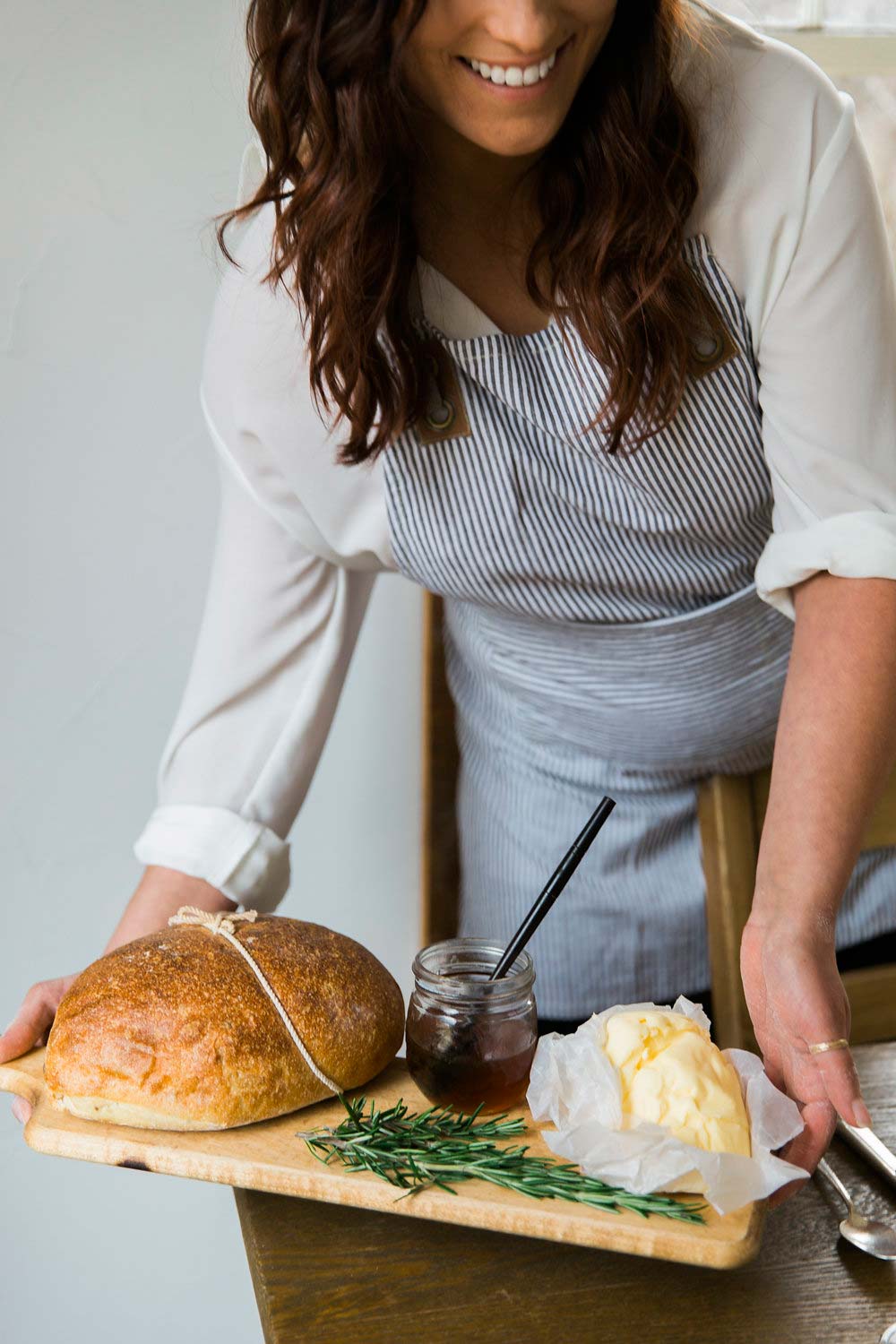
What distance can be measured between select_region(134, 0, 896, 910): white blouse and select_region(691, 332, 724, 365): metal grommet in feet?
0.10

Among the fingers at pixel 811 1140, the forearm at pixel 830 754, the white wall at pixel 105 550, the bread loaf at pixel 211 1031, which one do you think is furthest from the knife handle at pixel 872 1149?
the white wall at pixel 105 550

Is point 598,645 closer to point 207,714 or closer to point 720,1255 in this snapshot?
point 207,714

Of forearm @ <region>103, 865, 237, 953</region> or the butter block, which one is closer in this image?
the butter block

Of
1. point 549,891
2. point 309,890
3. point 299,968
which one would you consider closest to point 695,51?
point 549,891

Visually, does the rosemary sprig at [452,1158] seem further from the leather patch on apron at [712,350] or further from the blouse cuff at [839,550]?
the leather patch on apron at [712,350]

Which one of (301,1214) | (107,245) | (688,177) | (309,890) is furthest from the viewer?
(309,890)

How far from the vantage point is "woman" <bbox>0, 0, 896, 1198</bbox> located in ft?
3.09

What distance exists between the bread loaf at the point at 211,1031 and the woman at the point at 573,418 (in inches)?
6.1

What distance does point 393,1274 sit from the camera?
80cm

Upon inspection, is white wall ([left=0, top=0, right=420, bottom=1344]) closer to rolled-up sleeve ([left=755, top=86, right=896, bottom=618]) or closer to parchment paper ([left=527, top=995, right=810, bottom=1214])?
rolled-up sleeve ([left=755, top=86, right=896, bottom=618])

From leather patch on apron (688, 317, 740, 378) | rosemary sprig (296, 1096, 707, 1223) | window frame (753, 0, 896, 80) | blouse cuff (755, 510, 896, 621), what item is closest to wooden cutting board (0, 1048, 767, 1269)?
rosemary sprig (296, 1096, 707, 1223)

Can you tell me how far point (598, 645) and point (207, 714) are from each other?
15.1 inches

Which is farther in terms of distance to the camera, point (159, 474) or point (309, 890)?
point (309, 890)

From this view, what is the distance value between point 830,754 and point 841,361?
30 cm
